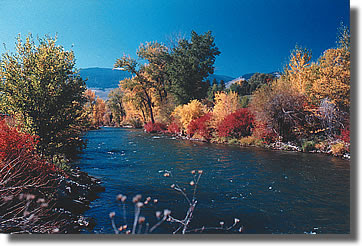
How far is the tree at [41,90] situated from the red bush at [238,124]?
38.5 ft

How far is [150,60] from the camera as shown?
29.6 meters

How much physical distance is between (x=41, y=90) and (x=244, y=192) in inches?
216

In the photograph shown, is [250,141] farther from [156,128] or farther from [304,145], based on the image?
[156,128]

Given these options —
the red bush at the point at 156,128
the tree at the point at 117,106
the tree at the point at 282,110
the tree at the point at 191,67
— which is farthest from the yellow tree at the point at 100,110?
the tree at the point at 282,110

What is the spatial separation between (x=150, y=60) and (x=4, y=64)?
2427 cm

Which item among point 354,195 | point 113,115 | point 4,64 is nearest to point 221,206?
point 354,195

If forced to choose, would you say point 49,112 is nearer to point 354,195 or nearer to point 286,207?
point 286,207

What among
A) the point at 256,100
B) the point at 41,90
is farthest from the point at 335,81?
the point at 41,90

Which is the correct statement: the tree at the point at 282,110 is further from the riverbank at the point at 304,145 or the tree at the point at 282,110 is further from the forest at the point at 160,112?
the riverbank at the point at 304,145

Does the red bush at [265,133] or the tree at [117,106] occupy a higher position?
the tree at [117,106]

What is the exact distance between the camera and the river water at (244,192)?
4.23 meters

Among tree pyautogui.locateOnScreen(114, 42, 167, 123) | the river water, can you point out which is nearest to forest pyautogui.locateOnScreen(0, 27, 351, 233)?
tree pyautogui.locateOnScreen(114, 42, 167, 123)

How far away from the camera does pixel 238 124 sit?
16.7 m

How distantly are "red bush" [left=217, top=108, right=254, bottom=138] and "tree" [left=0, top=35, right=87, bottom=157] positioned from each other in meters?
11.7
